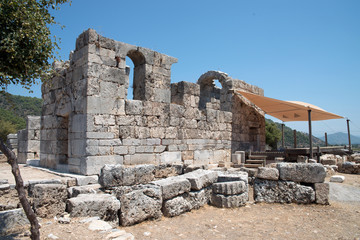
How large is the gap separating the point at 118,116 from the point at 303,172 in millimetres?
5216

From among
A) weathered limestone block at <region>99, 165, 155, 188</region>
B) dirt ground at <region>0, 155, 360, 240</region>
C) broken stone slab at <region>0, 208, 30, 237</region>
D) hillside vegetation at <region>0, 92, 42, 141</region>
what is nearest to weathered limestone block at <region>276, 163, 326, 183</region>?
dirt ground at <region>0, 155, 360, 240</region>

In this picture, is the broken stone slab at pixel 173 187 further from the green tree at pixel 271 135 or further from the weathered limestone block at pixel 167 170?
the green tree at pixel 271 135

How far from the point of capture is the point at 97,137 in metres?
7.74

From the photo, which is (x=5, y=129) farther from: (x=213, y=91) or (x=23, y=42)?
(x=23, y=42)

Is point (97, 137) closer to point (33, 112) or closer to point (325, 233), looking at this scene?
point (325, 233)

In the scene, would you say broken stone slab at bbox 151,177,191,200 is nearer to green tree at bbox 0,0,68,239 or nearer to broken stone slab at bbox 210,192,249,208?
broken stone slab at bbox 210,192,249,208

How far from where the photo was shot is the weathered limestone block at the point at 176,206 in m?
6.03

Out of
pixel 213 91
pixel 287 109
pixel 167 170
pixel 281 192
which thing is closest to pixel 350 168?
pixel 287 109

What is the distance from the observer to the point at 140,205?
18.1 feet

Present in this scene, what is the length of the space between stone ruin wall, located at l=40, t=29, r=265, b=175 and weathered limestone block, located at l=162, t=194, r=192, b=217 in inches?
100

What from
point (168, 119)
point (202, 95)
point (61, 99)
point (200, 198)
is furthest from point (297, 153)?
point (61, 99)

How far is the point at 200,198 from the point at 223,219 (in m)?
0.96

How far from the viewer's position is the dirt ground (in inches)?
177

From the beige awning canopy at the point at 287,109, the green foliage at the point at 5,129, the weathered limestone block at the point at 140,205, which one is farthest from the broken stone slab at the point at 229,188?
the green foliage at the point at 5,129
